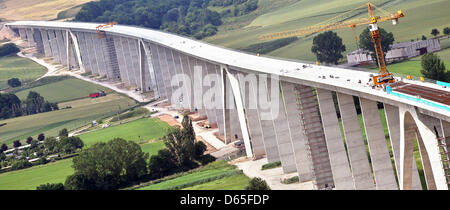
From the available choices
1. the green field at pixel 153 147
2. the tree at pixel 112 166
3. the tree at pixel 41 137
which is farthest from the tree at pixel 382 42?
the tree at pixel 41 137

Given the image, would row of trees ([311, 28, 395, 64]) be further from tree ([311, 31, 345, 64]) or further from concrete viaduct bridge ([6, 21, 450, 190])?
concrete viaduct bridge ([6, 21, 450, 190])

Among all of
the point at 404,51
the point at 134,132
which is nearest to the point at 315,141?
the point at 134,132

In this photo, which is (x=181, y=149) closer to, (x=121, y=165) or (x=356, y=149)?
(x=121, y=165)

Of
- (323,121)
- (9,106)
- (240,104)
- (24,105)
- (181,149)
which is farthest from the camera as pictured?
(9,106)
